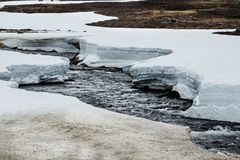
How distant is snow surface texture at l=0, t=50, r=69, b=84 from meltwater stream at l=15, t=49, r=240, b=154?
0.50 metres

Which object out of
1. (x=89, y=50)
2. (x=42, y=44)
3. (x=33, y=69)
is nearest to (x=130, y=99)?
(x=33, y=69)

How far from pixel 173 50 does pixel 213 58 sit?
3896 millimetres

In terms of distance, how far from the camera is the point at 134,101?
2173 cm

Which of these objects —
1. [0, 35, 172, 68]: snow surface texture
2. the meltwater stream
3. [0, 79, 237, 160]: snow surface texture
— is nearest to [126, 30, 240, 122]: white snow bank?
the meltwater stream

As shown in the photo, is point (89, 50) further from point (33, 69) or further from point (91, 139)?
point (91, 139)

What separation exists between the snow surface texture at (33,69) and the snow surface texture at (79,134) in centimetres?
628

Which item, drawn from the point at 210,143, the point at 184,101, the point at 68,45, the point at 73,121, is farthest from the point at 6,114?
the point at 68,45

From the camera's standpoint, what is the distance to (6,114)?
16.8m

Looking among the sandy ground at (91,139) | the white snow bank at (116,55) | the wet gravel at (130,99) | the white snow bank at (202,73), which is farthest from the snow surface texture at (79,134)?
the white snow bank at (116,55)

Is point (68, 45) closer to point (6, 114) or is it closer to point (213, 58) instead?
point (213, 58)

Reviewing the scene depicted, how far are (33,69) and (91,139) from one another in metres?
11.4

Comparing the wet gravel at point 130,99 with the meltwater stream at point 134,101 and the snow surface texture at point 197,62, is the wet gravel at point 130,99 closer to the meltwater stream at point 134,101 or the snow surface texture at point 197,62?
the meltwater stream at point 134,101

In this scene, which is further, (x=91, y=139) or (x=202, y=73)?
(x=202, y=73)

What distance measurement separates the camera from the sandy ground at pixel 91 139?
13.5 meters
